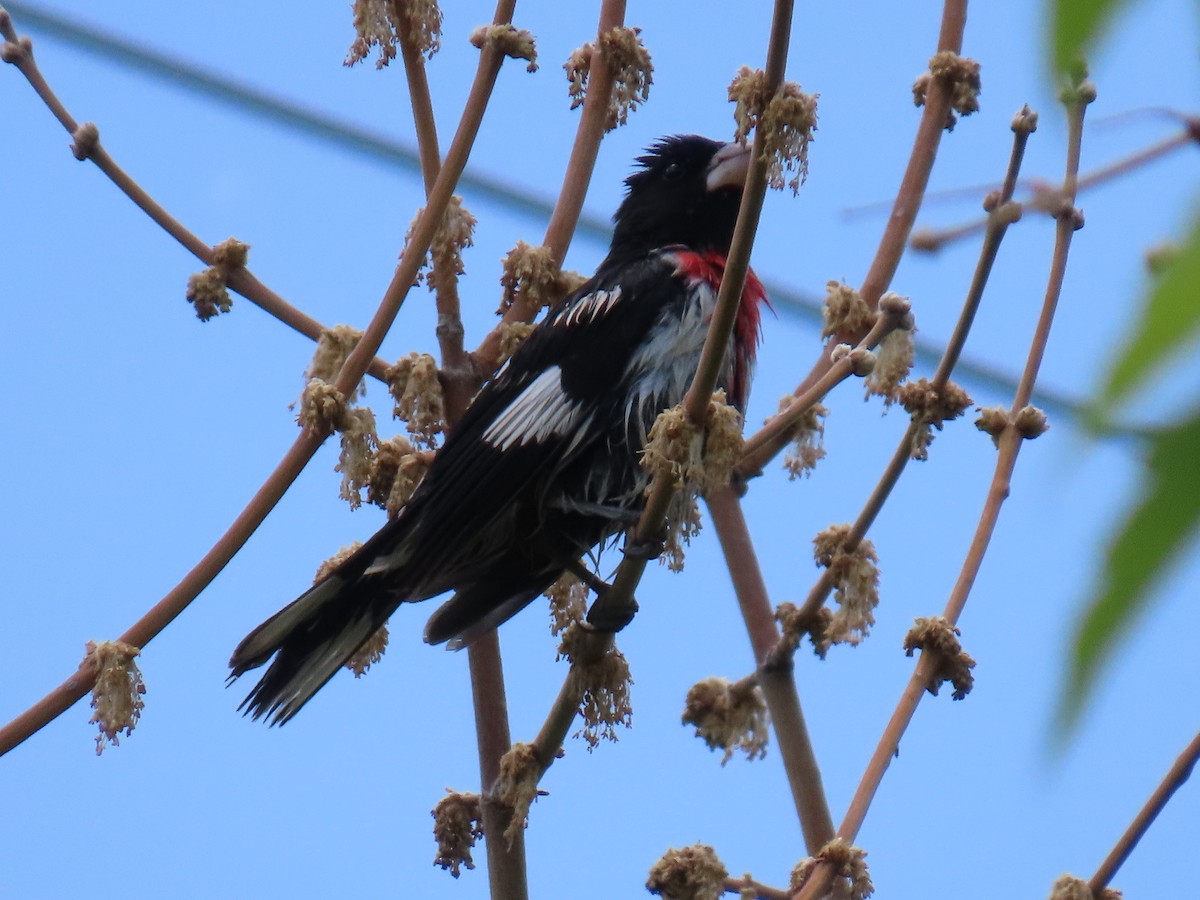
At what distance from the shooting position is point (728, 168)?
3701 mm

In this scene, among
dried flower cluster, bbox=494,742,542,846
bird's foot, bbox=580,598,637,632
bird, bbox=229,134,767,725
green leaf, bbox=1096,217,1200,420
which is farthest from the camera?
bird, bbox=229,134,767,725

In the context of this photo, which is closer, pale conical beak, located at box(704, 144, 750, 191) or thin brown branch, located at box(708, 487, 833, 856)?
thin brown branch, located at box(708, 487, 833, 856)

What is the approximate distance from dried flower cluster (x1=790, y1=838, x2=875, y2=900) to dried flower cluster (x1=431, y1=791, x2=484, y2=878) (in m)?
0.68

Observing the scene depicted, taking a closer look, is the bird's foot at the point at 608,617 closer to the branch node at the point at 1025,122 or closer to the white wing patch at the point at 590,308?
the white wing patch at the point at 590,308

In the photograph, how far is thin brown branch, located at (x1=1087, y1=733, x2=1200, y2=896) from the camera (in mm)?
1716

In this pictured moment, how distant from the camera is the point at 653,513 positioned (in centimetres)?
218

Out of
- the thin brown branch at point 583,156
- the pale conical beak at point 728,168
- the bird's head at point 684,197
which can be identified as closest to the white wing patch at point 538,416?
the thin brown branch at point 583,156

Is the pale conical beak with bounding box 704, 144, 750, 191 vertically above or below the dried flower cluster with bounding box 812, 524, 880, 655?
above

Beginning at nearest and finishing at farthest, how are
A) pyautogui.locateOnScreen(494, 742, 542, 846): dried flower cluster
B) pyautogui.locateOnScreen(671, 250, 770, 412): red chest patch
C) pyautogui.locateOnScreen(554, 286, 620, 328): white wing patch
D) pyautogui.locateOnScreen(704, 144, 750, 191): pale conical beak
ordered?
pyautogui.locateOnScreen(494, 742, 542, 846): dried flower cluster, pyautogui.locateOnScreen(554, 286, 620, 328): white wing patch, pyautogui.locateOnScreen(671, 250, 770, 412): red chest patch, pyautogui.locateOnScreen(704, 144, 750, 191): pale conical beak

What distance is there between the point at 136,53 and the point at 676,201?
1.90m

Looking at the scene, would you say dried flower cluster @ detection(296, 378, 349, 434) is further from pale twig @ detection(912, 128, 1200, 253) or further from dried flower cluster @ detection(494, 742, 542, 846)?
pale twig @ detection(912, 128, 1200, 253)

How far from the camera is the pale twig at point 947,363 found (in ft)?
5.81

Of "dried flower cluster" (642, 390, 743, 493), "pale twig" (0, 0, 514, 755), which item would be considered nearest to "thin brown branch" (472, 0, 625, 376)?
"pale twig" (0, 0, 514, 755)

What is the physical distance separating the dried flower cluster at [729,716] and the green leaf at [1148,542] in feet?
8.32
